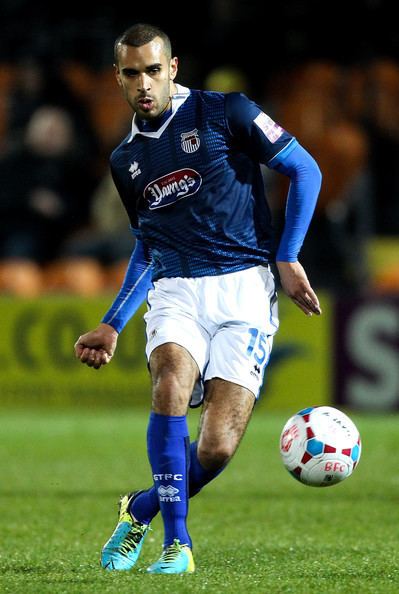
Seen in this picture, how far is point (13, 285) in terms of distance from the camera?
13.1m

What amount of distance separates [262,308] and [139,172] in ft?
2.34

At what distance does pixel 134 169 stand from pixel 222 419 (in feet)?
3.44

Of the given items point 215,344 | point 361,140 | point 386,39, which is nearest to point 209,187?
point 215,344

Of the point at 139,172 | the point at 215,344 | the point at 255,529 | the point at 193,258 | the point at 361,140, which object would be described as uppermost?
the point at 361,140

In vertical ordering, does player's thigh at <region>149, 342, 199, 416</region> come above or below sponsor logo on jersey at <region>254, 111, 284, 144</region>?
below

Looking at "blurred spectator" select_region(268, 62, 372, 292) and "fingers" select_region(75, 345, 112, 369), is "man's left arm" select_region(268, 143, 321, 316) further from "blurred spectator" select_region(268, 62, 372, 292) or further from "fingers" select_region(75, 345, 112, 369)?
"blurred spectator" select_region(268, 62, 372, 292)

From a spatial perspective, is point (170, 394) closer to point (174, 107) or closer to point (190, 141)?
point (190, 141)

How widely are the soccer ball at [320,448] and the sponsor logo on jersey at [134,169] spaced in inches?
45.9

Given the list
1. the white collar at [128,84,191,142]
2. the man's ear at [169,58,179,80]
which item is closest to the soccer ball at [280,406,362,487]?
the white collar at [128,84,191,142]

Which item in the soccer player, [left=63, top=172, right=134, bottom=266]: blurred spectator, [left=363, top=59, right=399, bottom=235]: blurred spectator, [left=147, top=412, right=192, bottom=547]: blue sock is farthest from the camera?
[left=363, top=59, right=399, bottom=235]: blurred spectator

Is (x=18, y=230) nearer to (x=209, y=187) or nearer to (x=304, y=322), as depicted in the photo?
(x=304, y=322)

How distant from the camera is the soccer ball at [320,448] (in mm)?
5020

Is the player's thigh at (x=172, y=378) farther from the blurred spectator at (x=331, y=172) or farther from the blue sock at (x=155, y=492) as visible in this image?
the blurred spectator at (x=331, y=172)

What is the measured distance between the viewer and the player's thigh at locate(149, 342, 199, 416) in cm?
471
